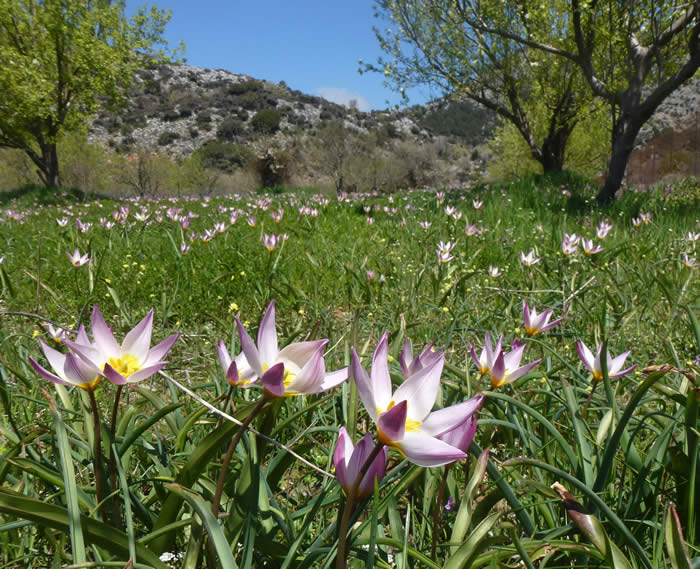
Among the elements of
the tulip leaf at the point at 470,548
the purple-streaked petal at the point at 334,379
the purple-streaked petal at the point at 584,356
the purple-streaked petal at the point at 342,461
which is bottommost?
the tulip leaf at the point at 470,548

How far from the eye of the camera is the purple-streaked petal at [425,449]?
594mm

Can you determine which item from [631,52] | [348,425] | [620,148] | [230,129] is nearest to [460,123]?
[230,129]

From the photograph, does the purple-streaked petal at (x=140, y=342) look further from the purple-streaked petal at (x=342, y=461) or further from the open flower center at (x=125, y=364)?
the purple-streaked petal at (x=342, y=461)

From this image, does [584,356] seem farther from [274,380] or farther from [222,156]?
[222,156]

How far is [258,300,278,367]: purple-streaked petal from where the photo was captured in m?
0.82

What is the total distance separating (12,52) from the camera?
1777cm

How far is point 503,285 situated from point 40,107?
22875 mm

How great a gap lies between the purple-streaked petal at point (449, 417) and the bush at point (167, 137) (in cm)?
7708

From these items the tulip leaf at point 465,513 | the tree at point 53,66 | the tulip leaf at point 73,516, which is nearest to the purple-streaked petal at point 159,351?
the tulip leaf at point 73,516

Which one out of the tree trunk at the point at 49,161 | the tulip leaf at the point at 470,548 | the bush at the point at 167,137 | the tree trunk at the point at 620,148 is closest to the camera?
the tulip leaf at the point at 470,548

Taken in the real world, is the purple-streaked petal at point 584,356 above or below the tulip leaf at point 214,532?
above

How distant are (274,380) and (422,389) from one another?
258mm

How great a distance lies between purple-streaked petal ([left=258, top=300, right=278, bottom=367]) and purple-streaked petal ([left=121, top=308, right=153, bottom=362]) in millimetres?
276

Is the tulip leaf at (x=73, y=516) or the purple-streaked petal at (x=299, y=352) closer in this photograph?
the tulip leaf at (x=73, y=516)
